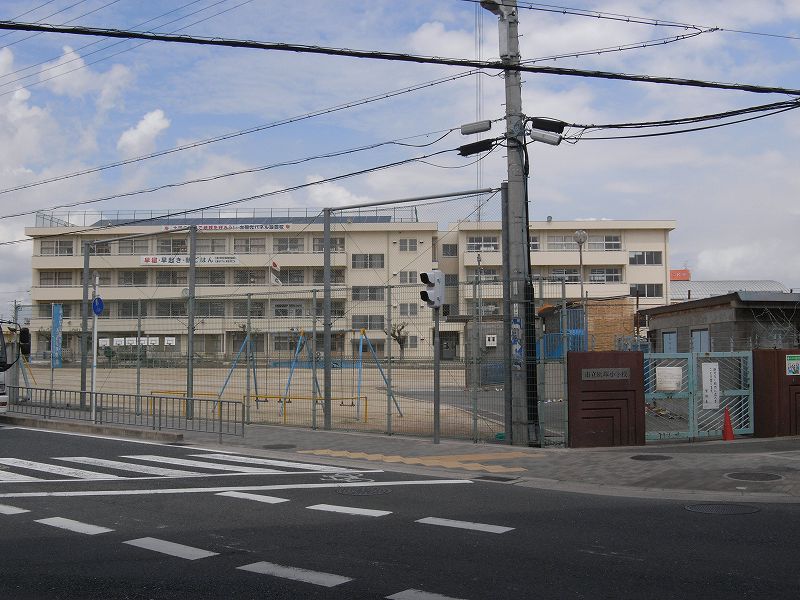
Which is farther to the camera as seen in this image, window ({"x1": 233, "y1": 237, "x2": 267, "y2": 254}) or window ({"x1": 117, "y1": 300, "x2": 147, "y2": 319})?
window ({"x1": 233, "y1": 237, "x2": 267, "y2": 254})

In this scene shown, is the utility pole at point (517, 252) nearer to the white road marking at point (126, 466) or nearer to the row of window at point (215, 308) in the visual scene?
the row of window at point (215, 308)

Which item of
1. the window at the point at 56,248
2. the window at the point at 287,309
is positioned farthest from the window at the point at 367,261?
the window at the point at 56,248

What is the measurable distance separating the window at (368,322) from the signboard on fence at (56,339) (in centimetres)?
1198

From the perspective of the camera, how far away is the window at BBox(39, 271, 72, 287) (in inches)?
2311

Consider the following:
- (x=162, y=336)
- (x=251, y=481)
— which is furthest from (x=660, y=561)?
(x=162, y=336)

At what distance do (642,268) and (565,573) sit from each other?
6036 centimetres

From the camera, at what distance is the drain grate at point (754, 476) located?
36.8ft

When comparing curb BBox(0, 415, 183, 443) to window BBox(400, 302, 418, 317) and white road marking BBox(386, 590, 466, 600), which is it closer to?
window BBox(400, 302, 418, 317)

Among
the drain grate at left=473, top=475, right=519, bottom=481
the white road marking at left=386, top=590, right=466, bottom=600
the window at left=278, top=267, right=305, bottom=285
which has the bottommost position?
the drain grate at left=473, top=475, right=519, bottom=481

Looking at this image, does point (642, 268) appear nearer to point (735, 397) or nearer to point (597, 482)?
point (735, 397)

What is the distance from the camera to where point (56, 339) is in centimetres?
2491

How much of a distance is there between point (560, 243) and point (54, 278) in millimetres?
40776

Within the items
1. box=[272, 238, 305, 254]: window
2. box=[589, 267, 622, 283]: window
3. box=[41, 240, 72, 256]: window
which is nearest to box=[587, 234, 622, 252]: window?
box=[589, 267, 622, 283]: window

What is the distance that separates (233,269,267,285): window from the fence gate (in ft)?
105
